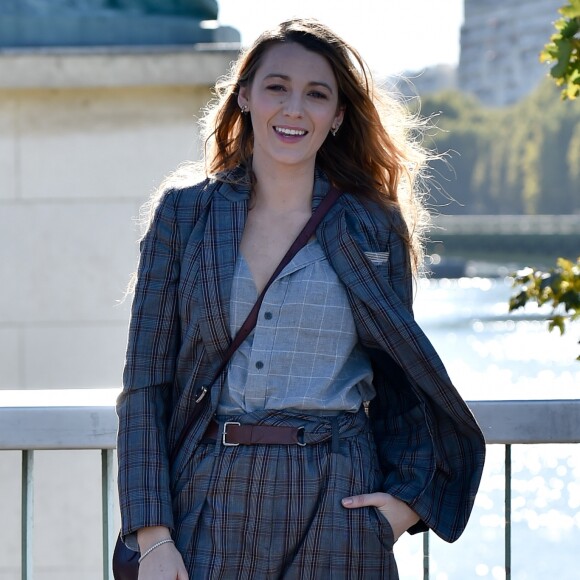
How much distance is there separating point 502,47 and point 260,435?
490 feet

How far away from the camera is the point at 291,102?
2594mm

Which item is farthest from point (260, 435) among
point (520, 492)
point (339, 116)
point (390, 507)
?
point (520, 492)

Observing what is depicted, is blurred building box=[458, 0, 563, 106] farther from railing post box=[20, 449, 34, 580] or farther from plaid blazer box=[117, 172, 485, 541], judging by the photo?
plaid blazer box=[117, 172, 485, 541]

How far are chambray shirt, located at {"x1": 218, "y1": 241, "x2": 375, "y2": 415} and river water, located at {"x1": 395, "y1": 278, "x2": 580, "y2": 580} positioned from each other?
2.12ft

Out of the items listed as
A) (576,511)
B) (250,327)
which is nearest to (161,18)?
(250,327)

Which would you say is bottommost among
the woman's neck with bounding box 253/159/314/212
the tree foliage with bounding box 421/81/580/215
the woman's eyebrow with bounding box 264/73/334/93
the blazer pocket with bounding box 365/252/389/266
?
the blazer pocket with bounding box 365/252/389/266

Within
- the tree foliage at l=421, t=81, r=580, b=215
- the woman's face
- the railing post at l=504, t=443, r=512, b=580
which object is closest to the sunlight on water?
the railing post at l=504, t=443, r=512, b=580

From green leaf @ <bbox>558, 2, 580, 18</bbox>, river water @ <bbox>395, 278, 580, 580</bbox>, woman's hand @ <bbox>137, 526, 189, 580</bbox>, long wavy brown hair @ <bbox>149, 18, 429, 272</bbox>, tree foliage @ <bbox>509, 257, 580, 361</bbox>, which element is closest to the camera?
woman's hand @ <bbox>137, 526, 189, 580</bbox>

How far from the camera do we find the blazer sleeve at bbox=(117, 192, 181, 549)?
2.49m

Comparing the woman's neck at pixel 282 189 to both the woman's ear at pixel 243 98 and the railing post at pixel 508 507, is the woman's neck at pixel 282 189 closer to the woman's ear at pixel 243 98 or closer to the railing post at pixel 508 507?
Answer: the woman's ear at pixel 243 98

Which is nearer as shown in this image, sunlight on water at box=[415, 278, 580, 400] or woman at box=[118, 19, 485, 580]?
woman at box=[118, 19, 485, 580]

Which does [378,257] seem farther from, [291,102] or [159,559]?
[159,559]

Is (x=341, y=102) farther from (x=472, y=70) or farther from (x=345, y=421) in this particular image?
(x=472, y=70)

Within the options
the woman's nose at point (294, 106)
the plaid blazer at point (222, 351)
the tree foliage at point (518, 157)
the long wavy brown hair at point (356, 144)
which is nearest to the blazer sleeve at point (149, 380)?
the plaid blazer at point (222, 351)
